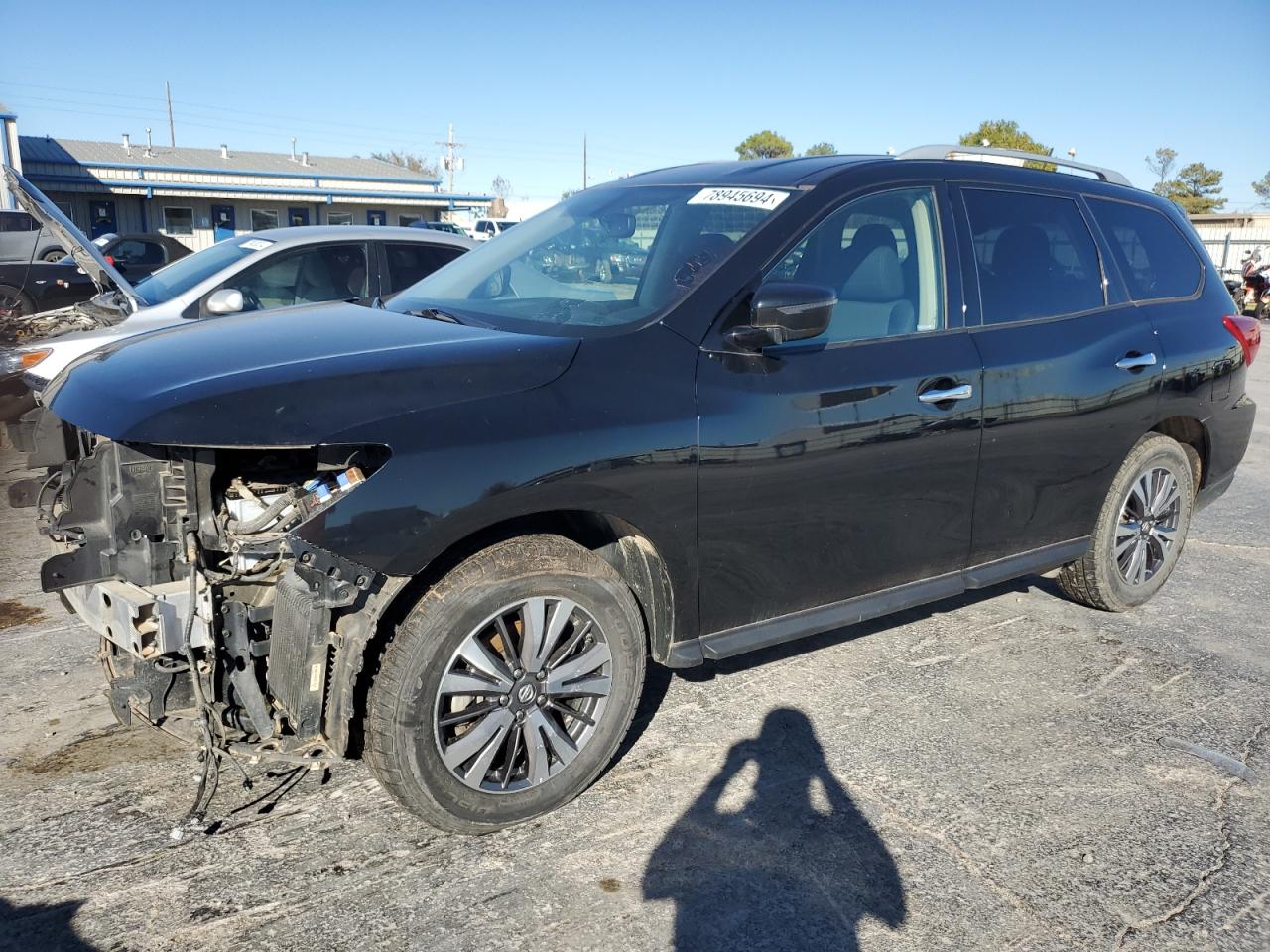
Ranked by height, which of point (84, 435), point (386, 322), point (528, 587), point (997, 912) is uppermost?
point (386, 322)

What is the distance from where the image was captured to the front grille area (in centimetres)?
272

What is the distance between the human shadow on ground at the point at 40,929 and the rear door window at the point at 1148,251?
4.68 metres

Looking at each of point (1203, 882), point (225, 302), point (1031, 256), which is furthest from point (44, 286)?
point (1203, 882)

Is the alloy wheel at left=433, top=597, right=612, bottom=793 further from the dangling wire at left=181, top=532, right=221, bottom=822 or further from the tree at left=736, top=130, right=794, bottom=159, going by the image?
the tree at left=736, top=130, right=794, bottom=159

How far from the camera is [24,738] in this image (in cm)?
357

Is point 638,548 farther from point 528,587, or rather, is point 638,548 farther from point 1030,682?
point 1030,682

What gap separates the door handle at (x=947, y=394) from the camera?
371 centimetres

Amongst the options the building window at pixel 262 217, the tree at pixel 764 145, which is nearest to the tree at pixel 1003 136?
the tree at pixel 764 145

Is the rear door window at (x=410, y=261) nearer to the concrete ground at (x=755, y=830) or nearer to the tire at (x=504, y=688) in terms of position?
the concrete ground at (x=755, y=830)

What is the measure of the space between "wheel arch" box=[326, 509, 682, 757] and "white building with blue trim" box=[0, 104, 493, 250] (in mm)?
35180

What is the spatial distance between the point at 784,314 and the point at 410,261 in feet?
16.8

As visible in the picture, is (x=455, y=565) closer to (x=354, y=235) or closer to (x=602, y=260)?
(x=602, y=260)

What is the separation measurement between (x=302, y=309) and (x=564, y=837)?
7.10 ft

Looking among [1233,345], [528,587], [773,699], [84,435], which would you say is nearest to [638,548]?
[528,587]
